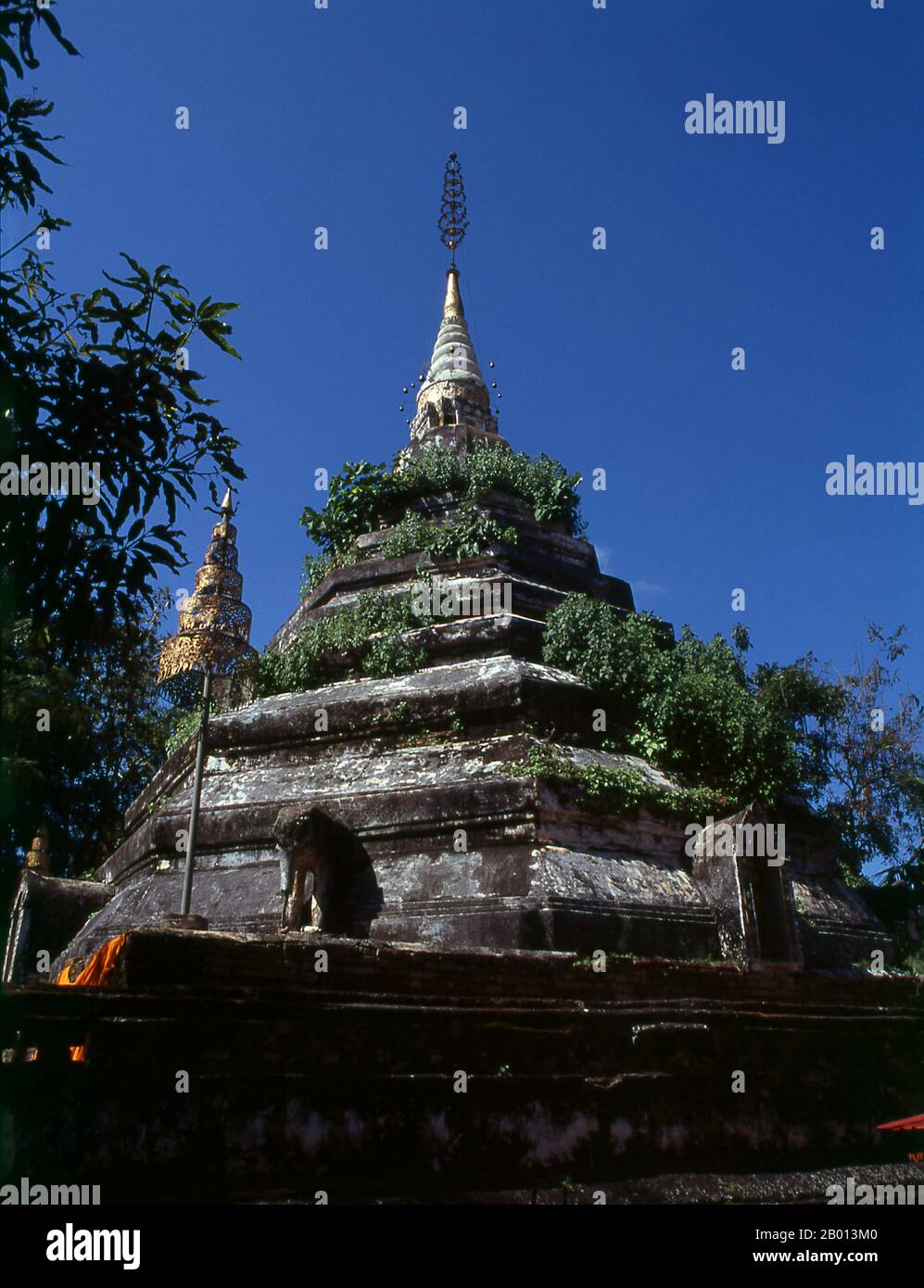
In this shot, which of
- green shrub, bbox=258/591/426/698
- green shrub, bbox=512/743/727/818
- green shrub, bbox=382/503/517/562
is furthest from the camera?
green shrub, bbox=382/503/517/562

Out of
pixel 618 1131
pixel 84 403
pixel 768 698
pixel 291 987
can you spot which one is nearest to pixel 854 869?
pixel 768 698

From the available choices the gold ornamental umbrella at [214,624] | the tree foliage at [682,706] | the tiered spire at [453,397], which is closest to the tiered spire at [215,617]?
the gold ornamental umbrella at [214,624]

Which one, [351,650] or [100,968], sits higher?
[351,650]

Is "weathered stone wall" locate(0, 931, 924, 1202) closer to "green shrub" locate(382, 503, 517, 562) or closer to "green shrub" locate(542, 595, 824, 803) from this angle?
"green shrub" locate(542, 595, 824, 803)

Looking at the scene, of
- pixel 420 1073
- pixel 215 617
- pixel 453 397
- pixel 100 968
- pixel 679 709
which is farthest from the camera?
pixel 215 617

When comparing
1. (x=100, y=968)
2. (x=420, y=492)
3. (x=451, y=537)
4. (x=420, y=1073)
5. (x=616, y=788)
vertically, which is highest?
(x=420, y=492)

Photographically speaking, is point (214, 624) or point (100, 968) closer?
point (100, 968)

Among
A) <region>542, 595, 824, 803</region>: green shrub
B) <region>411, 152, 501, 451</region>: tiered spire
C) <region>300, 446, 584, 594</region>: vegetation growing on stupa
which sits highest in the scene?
<region>411, 152, 501, 451</region>: tiered spire

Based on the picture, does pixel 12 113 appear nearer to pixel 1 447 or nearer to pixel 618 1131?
pixel 1 447

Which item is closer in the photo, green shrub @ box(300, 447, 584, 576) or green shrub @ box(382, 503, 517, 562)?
green shrub @ box(382, 503, 517, 562)

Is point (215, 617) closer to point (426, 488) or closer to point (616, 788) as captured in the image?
point (426, 488)

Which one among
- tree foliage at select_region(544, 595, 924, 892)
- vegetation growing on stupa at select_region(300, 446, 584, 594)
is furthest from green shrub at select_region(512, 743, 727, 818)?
vegetation growing on stupa at select_region(300, 446, 584, 594)

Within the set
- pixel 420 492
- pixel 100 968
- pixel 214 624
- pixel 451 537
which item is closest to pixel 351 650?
pixel 451 537

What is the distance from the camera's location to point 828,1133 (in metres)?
7.32
